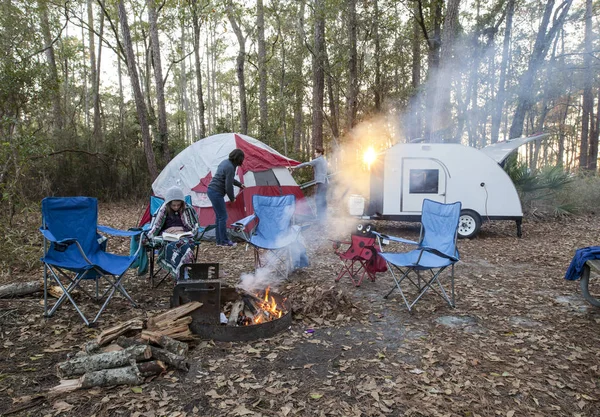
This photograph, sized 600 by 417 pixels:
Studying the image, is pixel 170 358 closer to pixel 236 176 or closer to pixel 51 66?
pixel 236 176

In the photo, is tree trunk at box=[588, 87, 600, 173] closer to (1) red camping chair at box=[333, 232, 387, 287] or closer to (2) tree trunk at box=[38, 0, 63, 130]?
(1) red camping chair at box=[333, 232, 387, 287]

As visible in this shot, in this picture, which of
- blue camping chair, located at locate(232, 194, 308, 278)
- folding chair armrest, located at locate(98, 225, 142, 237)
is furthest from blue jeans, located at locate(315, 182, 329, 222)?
folding chair armrest, located at locate(98, 225, 142, 237)

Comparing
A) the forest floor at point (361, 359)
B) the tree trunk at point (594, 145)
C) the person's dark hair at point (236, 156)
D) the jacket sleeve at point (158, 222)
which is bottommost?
the forest floor at point (361, 359)

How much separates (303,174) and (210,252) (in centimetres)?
540

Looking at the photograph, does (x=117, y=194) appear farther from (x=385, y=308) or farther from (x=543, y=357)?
(x=543, y=357)

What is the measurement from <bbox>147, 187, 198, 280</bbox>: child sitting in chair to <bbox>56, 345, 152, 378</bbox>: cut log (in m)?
1.26

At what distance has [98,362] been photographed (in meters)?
2.22

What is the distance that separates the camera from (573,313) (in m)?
3.29

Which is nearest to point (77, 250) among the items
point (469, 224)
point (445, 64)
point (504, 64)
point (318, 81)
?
point (469, 224)

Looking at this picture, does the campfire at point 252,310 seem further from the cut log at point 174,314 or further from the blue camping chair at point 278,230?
the blue camping chair at point 278,230

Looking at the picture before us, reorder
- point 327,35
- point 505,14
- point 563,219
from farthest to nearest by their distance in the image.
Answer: point 327,35, point 505,14, point 563,219

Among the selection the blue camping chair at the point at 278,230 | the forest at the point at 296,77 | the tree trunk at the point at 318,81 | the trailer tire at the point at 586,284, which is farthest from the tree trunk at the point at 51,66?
the trailer tire at the point at 586,284

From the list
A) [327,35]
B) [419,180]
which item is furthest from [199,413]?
[327,35]

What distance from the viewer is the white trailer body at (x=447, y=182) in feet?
21.5
